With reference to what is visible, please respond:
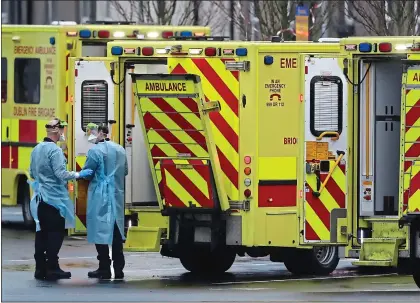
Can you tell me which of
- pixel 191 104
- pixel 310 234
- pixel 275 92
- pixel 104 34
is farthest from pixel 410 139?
pixel 104 34

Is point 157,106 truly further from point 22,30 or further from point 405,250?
point 22,30

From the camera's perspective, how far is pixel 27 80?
2236 cm

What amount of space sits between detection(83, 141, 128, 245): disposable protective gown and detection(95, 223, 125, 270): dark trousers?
82mm

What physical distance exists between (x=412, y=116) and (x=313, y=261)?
2.95m

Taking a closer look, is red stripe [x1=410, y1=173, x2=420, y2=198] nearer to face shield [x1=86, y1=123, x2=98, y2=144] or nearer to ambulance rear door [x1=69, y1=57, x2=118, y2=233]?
face shield [x1=86, y1=123, x2=98, y2=144]

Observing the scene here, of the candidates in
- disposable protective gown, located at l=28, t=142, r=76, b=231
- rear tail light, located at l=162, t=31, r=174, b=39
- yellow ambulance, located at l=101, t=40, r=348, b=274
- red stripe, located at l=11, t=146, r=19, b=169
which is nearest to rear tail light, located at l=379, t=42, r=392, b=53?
yellow ambulance, located at l=101, t=40, r=348, b=274

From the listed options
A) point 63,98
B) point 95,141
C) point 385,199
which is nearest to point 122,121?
point 95,141

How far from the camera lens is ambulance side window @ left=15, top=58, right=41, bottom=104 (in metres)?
22.1

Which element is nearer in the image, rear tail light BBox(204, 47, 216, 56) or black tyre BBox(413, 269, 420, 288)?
black tyre BBox(413, 269, 420, 288)

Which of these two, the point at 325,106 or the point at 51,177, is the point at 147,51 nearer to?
the point at 51,177

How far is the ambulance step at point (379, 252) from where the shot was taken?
15.1 m

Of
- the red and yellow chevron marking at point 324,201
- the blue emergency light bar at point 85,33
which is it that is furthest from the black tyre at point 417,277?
the blue emergency light bar at point 85,33

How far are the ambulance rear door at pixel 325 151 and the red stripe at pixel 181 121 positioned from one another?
1.06 meters

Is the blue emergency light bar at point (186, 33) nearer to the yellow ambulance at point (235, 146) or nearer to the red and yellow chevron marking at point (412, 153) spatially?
the yellow ambulance at point (235, 146)
